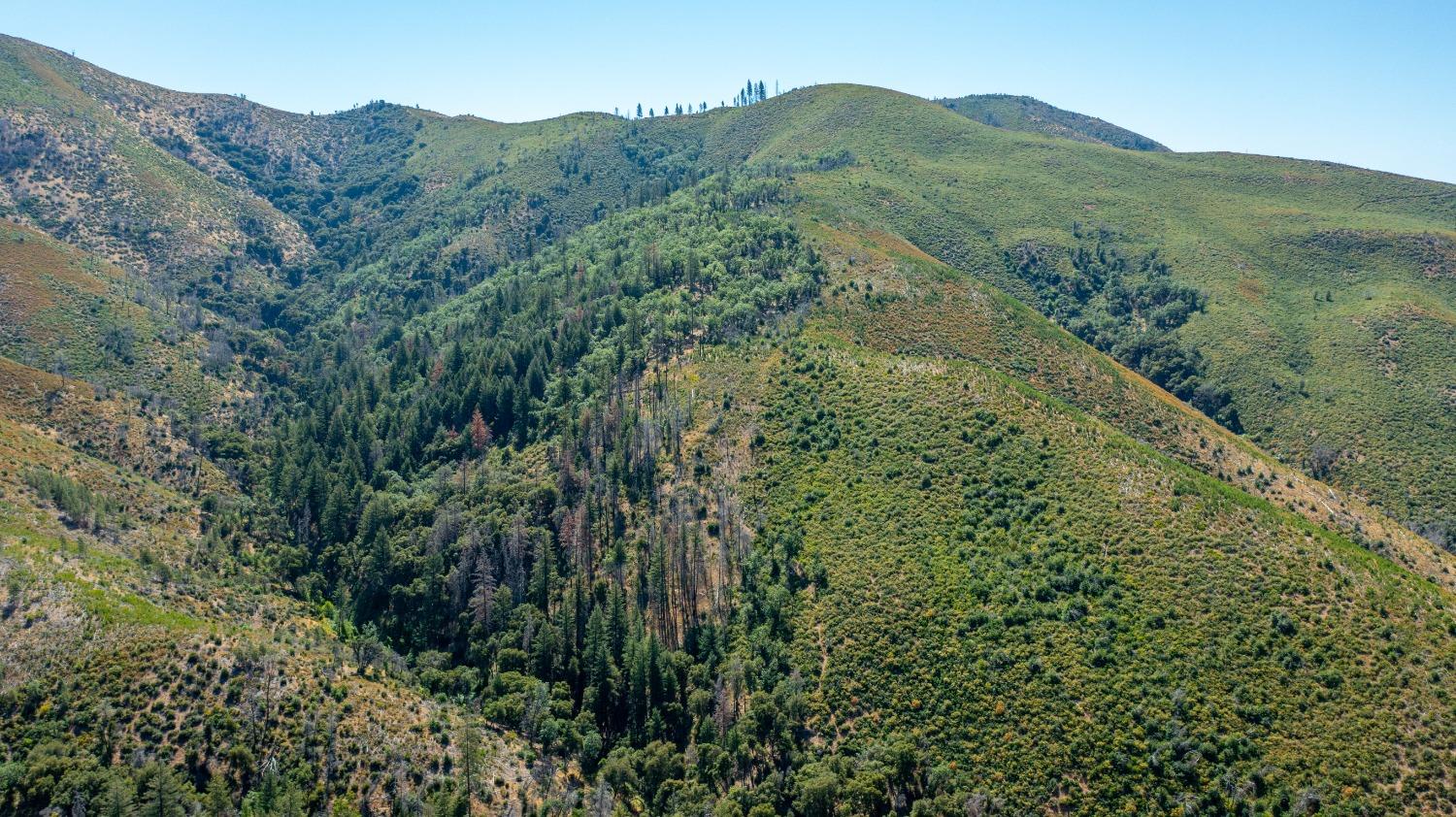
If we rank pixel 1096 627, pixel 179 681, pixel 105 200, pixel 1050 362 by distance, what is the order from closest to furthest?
pixel 179 681 → pixel 1096 627 → pixel 1050 362 → pixel 105 200

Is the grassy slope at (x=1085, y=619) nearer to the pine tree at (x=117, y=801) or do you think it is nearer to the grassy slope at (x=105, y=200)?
the pine tree at (x=117, y=801)

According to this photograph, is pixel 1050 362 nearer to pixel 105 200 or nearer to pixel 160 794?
pixel 160 794

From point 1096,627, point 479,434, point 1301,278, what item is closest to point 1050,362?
point 1096,627

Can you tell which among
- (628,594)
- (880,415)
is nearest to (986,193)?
(880,415)

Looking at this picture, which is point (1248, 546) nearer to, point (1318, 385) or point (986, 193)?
point (1318, 385)

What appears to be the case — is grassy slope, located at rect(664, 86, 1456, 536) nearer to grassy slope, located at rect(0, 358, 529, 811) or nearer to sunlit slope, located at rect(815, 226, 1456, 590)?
sunlit slope, located at rect(815, 226, 1456, 590)

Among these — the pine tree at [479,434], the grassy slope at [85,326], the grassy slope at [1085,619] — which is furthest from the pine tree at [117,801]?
the grassy slope at [85,326]

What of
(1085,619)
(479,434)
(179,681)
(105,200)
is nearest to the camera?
(179,681)
